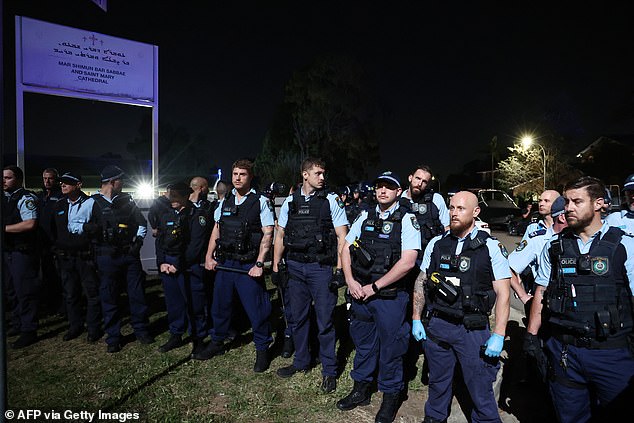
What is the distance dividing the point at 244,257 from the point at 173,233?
1.06 metres

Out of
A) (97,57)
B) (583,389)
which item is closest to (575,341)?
(583,389)

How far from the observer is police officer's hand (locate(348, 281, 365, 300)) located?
3.77m

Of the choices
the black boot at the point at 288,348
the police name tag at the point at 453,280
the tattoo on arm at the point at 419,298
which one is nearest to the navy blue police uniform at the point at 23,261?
the black boot at the point at 288,348

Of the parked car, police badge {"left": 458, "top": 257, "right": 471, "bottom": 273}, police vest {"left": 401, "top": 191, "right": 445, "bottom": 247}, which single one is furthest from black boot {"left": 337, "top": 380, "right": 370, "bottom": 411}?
the parked car

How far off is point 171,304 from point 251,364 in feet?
4.36

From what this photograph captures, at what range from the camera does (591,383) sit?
9.05 feet

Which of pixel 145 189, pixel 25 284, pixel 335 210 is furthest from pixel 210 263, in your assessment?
pixel 145 189

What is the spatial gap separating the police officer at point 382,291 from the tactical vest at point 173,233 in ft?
7.58

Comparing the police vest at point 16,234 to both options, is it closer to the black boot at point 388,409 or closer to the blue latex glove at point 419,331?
the black boot at point 388,409

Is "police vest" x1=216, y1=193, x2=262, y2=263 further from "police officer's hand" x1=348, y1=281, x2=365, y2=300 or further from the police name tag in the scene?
the police name tag

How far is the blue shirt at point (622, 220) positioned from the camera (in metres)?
4.15

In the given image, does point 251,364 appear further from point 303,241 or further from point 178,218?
point 178,218

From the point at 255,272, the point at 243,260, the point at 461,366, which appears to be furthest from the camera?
the point at 243,260

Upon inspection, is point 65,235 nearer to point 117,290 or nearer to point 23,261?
point 23,261
